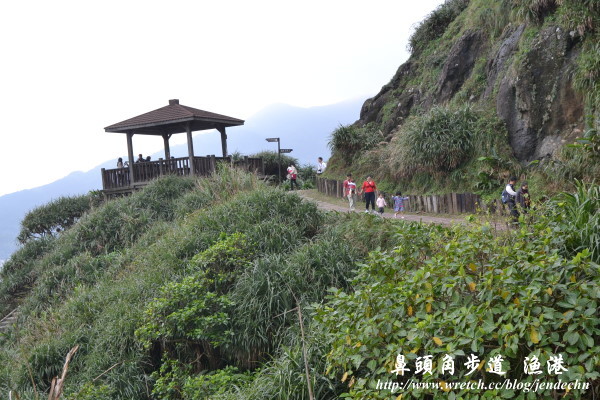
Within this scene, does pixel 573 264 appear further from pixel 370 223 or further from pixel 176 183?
pixel 176 183

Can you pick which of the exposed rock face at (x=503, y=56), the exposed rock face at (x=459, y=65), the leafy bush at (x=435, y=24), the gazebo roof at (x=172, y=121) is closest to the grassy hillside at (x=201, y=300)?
the gazebo roof at (x=172, y=121)

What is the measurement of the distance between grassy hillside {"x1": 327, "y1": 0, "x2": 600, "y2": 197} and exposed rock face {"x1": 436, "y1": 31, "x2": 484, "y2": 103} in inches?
1.4

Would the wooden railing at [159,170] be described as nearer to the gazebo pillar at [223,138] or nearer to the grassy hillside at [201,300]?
the gazebo pillar at [223,138]

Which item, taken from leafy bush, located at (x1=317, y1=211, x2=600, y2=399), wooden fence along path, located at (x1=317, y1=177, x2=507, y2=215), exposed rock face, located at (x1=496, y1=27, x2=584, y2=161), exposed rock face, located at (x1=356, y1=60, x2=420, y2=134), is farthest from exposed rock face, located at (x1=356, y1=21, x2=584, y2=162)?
leafy bush, located at (x1=317, y1=211, x2=600, y2=399)

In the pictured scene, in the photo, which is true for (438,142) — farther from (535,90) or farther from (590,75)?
(590,75)

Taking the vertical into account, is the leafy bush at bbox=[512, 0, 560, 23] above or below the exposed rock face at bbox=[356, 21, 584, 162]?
above

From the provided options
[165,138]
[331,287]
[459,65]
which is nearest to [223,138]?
[165,138]

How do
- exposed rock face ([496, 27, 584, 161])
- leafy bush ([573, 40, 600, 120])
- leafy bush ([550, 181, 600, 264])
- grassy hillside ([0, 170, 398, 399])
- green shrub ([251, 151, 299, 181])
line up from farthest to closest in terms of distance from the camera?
green shrub ([251, 151, 299, 181])
exposed rock face ([496, 27, 584, 161])
leafy bush ([573, 40, 600, 120])
grassy hillside ([0, 170, 398, 399])
leafy bush ([550, 181, 600, 264])

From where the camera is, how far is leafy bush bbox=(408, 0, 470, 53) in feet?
70.9

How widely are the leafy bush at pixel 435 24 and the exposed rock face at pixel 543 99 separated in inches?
382

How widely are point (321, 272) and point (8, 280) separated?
1458 cm

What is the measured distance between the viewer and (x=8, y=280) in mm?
17266

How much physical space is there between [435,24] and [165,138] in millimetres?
13371

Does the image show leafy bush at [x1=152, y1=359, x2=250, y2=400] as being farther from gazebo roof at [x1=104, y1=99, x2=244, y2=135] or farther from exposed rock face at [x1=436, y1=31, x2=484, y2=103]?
exposed rock face at [x1=436, y1=31, x2=484, y2=103]
